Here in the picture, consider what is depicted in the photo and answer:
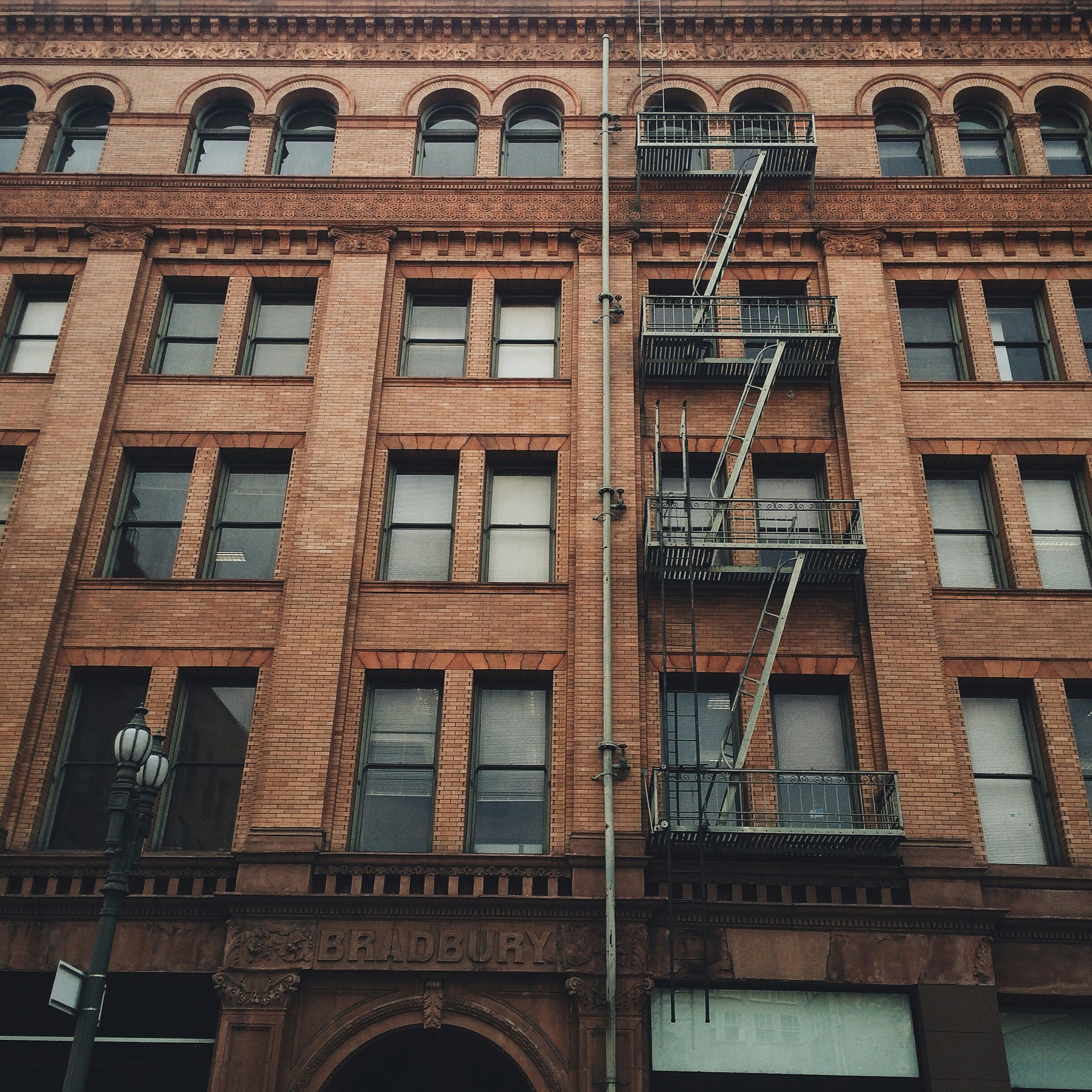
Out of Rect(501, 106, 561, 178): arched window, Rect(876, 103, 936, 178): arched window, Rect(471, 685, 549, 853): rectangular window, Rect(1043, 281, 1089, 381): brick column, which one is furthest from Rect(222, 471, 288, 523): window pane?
Rect(1043, 281, 1089, 381): brick column

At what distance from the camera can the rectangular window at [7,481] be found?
64.5 feet

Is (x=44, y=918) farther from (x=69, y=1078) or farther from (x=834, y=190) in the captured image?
(x=834, y=190)

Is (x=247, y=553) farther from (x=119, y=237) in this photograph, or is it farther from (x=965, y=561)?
(x=965, y=561)

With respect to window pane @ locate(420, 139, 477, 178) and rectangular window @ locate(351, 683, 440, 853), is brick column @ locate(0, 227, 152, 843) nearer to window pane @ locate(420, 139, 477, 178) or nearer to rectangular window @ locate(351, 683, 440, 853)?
rectangular window @ locate(351, 683, 440, 853)

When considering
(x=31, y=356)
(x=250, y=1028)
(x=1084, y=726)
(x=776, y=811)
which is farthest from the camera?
(x=31, y=356)

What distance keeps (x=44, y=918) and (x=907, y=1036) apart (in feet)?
37.5

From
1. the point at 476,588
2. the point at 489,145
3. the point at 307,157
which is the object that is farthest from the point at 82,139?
the point at 476,588

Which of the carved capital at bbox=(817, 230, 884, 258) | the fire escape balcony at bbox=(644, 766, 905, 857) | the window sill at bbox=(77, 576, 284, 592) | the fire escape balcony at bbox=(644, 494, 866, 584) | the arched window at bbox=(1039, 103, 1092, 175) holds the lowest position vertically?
the fire escape balcony at bbox=(644, 766, 905, 857)

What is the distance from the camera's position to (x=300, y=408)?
790 inches

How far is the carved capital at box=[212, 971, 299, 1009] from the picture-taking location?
15.0 meters

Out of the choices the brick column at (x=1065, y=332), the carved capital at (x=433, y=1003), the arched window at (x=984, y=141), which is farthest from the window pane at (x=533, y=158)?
the carved capital at (x=433, y=1003)

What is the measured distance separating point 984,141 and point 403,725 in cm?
1613

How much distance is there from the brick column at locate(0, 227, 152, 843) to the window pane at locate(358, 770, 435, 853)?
16.4 ft

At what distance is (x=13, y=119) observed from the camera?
24359mm
